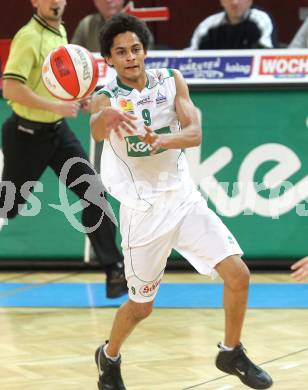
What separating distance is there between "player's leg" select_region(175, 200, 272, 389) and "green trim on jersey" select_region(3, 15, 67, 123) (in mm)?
2492

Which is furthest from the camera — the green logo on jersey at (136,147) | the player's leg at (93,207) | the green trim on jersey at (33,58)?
the player's leg at (93,207)

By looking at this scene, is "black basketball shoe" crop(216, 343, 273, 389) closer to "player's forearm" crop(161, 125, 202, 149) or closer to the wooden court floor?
the wooden court floor

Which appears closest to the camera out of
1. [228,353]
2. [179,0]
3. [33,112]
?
[228,353]

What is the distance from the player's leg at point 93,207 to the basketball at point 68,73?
694 mm

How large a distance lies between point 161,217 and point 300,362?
1.34 metres

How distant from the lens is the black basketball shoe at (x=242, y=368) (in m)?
5.54

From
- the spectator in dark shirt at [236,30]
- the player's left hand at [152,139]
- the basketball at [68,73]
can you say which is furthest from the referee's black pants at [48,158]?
the player's left hand at [152,139]

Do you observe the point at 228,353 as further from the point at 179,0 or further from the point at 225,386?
the point at 179,0

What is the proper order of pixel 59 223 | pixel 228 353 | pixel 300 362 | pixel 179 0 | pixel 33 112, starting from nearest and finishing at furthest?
pixel 228 353
pixel 300 362
pixel 33 112
pixel 59 223
pixel 179 0

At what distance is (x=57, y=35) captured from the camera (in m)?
7.91

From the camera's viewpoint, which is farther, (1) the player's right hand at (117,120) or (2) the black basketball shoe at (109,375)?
(2) the black basketball shoe at (109,375)

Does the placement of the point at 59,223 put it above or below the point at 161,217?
below

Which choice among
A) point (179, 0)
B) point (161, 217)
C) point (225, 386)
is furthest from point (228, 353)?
point (179, 0)

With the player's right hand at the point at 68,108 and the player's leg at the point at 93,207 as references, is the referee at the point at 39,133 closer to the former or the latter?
the player's leg at the point at 93,207
